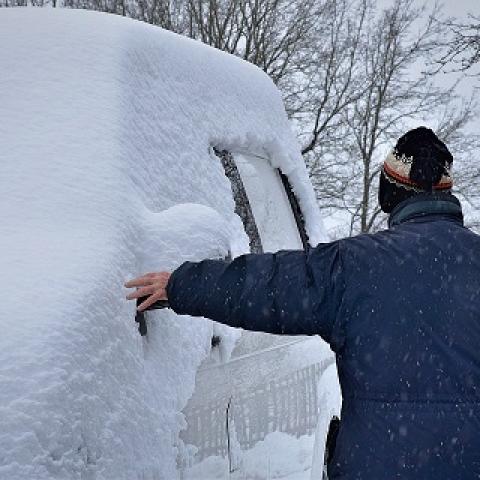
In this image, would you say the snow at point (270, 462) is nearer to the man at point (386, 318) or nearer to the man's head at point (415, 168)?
the man at point (386, 318)

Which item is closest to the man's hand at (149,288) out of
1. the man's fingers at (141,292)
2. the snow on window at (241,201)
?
the man's fingers at (141,292)

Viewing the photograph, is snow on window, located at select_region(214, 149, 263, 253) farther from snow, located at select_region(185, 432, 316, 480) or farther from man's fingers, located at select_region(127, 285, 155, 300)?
man's fingers, located at select_region(127, 285, 155, 300)

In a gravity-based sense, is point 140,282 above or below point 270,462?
above

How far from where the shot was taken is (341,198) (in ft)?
60.1

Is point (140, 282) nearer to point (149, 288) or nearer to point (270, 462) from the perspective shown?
point (149, 288)

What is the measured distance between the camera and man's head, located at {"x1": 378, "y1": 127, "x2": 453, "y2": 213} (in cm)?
165

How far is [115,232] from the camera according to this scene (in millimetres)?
1603

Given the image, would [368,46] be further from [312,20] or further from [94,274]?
[94,274]

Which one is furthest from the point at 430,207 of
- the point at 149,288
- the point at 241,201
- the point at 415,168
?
the point at 241,201

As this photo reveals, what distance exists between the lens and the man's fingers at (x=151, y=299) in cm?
154

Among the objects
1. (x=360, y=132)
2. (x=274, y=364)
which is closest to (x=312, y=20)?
(x=360, y=132)

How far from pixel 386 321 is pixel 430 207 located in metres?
0.33

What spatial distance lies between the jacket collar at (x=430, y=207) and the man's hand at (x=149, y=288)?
608 millimetres

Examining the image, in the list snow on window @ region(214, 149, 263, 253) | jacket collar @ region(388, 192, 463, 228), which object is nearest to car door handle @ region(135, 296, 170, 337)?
jacket collar @ region(388, 192, 463, 228)
